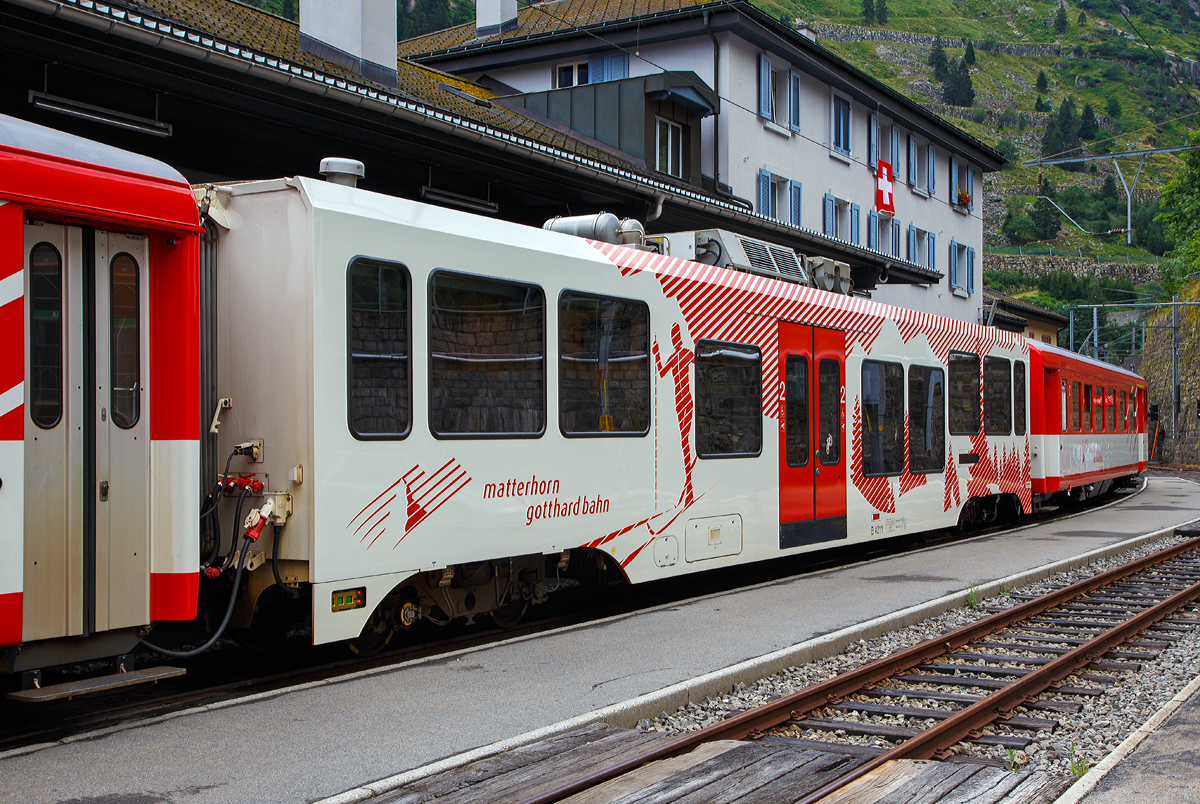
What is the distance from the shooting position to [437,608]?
7781 millimetres

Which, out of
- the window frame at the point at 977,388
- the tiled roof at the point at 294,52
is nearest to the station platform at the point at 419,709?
the window frame at the point at 977,388

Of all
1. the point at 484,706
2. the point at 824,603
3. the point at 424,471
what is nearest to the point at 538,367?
the point at 424,471

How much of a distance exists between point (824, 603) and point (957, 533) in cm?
785

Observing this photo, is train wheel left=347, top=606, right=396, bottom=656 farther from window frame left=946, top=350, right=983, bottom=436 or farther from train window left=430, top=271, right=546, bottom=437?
window frame left=946, top=350, right=983, bottom=436

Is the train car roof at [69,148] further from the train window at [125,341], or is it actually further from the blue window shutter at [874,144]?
the blue window shutter at [874,144]

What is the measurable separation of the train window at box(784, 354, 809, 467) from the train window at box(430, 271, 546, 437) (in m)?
3.59

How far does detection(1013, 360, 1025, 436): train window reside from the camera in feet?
53.0

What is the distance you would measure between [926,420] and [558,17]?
63.1 feet

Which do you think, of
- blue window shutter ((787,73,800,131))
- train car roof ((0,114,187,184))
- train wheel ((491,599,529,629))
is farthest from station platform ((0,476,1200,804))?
blue window shutter ((787,73,800,131))

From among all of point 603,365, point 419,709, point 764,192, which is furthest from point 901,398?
point 764,192

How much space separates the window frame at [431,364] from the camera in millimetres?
6859

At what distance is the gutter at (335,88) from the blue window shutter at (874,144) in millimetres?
17395

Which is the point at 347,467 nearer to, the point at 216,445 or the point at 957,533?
the point at 216,445

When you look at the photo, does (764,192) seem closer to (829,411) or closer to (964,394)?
(964,394)
